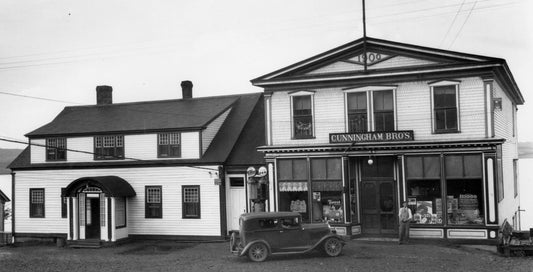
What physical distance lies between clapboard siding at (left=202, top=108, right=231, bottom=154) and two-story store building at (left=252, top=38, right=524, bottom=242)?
377 centimetres

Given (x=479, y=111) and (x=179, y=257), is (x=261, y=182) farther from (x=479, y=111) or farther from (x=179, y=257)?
(x=479, y=111)

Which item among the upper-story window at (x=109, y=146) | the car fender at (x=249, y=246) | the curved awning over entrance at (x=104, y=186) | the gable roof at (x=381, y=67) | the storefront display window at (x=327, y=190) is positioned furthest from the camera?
the upper-story window at (x=109, y=146)

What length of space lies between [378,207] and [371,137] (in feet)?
10.8

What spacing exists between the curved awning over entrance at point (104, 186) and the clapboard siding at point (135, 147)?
55.7 inches

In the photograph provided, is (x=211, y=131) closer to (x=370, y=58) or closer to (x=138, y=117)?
(x=138, y=117)

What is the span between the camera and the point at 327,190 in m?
24.3

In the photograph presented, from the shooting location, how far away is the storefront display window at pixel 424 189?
22672 millimetres

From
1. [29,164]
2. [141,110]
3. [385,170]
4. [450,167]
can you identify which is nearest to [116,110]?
[141,110]

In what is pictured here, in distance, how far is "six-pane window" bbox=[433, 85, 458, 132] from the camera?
883 inches

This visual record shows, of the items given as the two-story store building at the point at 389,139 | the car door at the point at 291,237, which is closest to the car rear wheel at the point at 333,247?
the car door at the point at 291,237

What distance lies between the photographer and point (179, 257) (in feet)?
70.2

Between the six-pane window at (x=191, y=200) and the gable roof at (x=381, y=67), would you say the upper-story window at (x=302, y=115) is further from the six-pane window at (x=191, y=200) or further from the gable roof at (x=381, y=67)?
the six-pane window at (x=191, y=200)

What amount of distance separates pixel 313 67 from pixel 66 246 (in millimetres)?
15456

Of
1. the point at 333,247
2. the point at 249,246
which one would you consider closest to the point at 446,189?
the point at 333,247
